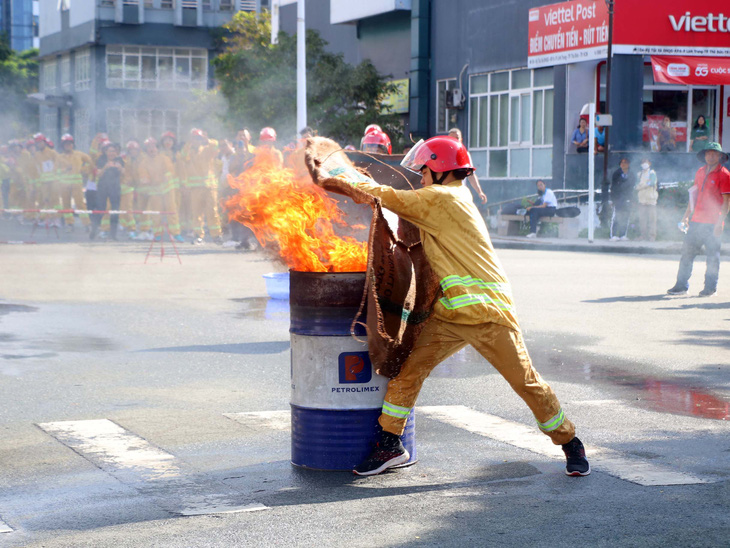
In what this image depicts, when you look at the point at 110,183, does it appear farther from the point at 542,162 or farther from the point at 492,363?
the point at 492,363

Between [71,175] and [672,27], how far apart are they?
49.9 feet

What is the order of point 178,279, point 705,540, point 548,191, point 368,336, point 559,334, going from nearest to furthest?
1. point 705,540
2. point 368,336
3. point 559,334
4. point 178,279
5. point 548,191

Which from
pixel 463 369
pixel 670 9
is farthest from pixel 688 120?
pixel 463 369

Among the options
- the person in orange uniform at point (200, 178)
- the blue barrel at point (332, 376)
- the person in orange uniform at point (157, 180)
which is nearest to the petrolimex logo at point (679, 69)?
the person in orange uniform at point (200, 178)

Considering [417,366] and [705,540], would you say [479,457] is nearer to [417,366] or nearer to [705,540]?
[417,366]

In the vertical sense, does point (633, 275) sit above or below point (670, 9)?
below

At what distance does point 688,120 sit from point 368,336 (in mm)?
26339

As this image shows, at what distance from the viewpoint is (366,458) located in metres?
5.90

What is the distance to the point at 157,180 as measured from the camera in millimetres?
25328

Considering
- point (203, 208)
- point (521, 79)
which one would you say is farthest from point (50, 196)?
point (521, 79)

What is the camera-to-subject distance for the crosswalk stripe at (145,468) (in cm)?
532

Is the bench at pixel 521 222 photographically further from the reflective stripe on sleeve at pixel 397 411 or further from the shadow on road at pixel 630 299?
the reflective stripe on sleeve at pixel 397 411

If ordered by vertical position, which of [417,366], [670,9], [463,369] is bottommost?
[463,369]

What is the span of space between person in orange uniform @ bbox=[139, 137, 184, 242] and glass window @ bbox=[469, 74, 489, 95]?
12.1 m
